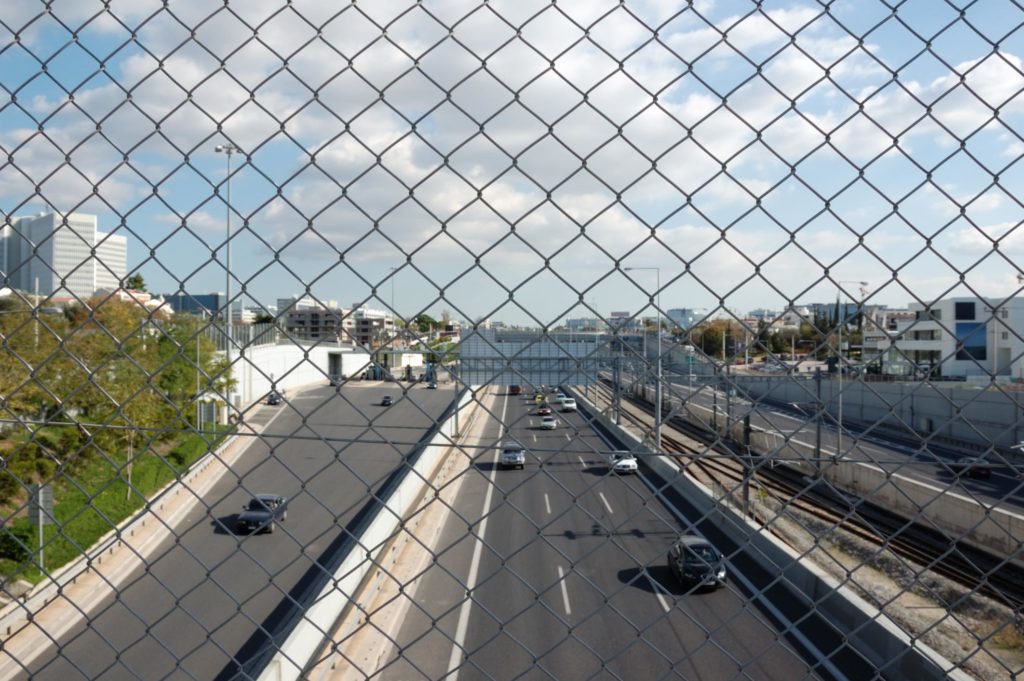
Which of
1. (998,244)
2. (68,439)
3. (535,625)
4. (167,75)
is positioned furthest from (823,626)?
(68,439)

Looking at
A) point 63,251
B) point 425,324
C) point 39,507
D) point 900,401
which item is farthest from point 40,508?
point 900,401

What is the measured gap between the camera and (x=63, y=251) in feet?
7.45

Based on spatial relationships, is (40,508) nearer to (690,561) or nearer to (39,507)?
(39,507)

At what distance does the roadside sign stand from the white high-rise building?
0.57 meters

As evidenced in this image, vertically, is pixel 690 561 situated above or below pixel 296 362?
below

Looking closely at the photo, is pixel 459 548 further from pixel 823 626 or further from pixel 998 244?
pixel 998 244

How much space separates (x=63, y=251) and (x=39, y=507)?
75 cm

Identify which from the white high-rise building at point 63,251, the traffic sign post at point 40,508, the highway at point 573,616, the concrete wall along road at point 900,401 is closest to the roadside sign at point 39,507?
the traffic sign post at point 40,508

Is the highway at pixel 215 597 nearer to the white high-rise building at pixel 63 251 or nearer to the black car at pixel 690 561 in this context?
the white high-rise building at pixel 63 251

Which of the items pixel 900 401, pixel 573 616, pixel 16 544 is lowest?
pixel 573 616

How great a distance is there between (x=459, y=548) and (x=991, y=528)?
8.91 metres

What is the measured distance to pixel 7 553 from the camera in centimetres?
1163

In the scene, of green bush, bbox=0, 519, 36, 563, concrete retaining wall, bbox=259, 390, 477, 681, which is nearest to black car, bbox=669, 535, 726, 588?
A: concrete retaining wall, bbox=259, 390, 477, 681

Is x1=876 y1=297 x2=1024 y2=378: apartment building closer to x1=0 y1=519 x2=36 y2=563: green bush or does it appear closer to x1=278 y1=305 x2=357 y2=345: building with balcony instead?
x1=278 y1=305 x2=357 y2=345: building with balcony
